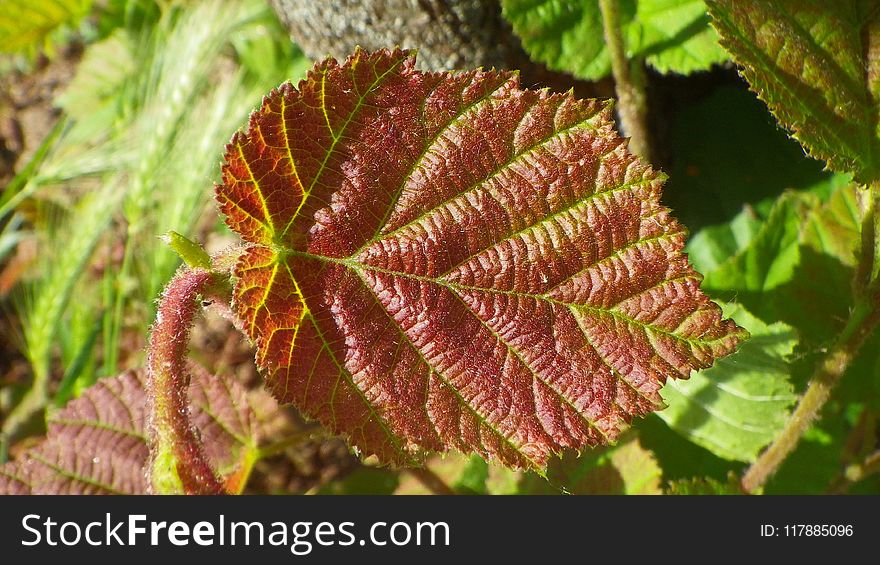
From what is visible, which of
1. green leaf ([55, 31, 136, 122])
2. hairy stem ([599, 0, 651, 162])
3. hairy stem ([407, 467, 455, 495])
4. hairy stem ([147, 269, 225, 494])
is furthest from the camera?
green leaf ([55, 31, 136, 122])

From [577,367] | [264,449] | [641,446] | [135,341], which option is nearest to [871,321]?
[577,367]

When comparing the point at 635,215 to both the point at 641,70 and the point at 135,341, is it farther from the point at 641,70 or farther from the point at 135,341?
the point at 135,341

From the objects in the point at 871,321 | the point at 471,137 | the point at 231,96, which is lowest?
the point at 871,321

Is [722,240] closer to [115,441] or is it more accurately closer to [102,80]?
[115,441]

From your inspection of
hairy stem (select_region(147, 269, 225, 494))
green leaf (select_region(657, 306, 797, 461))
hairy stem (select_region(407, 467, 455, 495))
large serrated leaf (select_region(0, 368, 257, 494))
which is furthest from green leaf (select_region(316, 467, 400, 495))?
hairy stem (select_region(147, 269, 225, 494))

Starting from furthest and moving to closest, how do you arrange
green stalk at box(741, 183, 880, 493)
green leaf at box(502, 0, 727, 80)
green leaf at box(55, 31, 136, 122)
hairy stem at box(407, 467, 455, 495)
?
1. green leaf at box(55, 31, 136, 122)
2. hairy stem at box(407, 467, 455, 495)
3. green leaf at box(502, 0, 727, 80)
4. green stalk at box(741, 183, 880, 493)

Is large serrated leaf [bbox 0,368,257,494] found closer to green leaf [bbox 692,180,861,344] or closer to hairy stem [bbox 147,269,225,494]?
hairy stem [bbox 147,269,225,494]

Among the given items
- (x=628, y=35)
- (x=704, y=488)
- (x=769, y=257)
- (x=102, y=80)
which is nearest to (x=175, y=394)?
(x=704, y=488)
